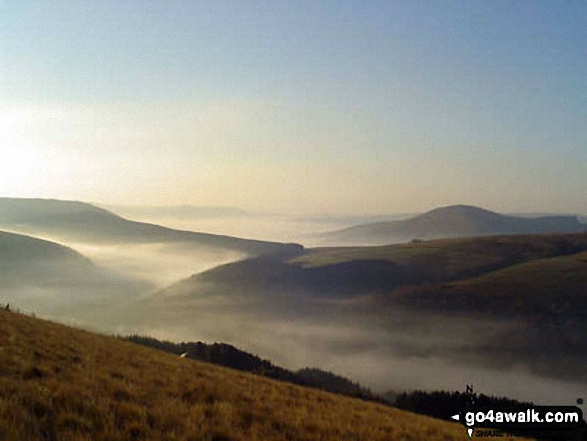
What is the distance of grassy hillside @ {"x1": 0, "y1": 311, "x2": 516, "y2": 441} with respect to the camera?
10.7m

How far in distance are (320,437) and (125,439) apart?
5.54m

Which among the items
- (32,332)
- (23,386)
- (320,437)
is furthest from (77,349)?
(320,437)

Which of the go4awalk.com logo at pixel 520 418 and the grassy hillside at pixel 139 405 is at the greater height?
the grassy hillside at pixel 139 405

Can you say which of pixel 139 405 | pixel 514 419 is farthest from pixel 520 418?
pixel 139 405

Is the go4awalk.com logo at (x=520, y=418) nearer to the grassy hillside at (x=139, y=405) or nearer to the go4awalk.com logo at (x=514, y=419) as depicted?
the go4awalk.com logo at (x=514, y=419)

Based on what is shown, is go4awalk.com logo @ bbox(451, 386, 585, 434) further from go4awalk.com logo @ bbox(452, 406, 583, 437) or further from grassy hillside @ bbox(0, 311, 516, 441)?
grassy hillside @ bbox(0, 311, 516, 441)

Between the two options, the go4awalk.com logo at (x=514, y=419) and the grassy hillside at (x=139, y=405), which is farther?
the go4awalk.com logo at (x=514, y=419)

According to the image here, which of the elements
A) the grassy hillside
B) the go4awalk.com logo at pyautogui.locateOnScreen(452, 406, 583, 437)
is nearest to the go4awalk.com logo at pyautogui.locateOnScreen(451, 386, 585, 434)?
the go4awalk.com logo at pyautogui.locateOnScreen(452, 406, 583, 437)

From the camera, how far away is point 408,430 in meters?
18.4

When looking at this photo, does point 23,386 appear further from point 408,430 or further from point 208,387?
point 408,430

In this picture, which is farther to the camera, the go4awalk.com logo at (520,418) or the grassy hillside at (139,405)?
the go4awalk.com logo at (520,418)

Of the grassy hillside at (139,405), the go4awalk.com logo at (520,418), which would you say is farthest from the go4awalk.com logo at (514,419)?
the grassy hillside at (139,405)

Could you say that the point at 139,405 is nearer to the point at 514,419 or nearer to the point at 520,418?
the point at 520,418

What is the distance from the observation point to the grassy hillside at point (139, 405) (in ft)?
35.0
